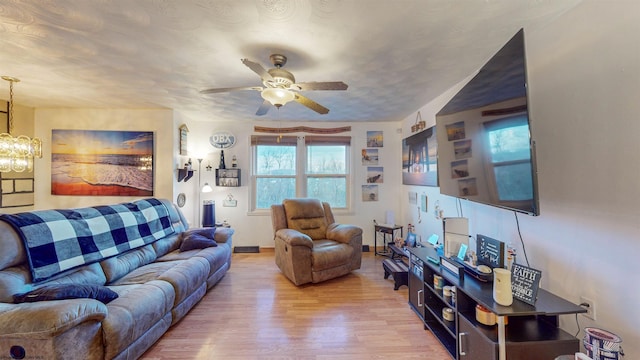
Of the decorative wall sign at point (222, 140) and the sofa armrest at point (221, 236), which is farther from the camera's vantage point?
the decorative wall sign at point (222, 140)

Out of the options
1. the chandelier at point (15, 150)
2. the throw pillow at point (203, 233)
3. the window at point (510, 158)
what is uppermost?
the chandelier at point (15, 150)

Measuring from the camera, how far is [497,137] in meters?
1.41

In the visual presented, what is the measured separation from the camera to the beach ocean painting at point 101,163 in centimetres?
357

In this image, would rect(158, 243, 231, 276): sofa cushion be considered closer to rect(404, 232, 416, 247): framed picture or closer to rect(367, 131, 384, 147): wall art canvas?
rect(404, 232, 416, 247): framed picture

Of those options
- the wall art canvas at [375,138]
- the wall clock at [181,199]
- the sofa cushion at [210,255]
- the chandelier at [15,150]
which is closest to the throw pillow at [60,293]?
the sofa cushion at [210,255]

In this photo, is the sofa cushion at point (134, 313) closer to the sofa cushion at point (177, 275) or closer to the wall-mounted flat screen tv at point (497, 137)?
the sofa cushion at point (177, 275)

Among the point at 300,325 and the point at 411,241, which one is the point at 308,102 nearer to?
the point at 300,325

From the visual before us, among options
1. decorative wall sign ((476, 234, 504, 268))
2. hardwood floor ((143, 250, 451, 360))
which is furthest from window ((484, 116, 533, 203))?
hardwood floor ((143, 250, 451, 360))

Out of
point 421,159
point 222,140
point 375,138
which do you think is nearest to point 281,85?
point 421,159

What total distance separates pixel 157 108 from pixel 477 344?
452 centimetres

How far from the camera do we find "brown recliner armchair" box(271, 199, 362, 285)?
2867 mm

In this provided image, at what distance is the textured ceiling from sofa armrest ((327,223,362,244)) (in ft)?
5.82

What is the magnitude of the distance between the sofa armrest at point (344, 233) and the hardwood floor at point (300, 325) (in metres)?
0.51

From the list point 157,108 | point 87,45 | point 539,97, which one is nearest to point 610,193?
point 539,97
